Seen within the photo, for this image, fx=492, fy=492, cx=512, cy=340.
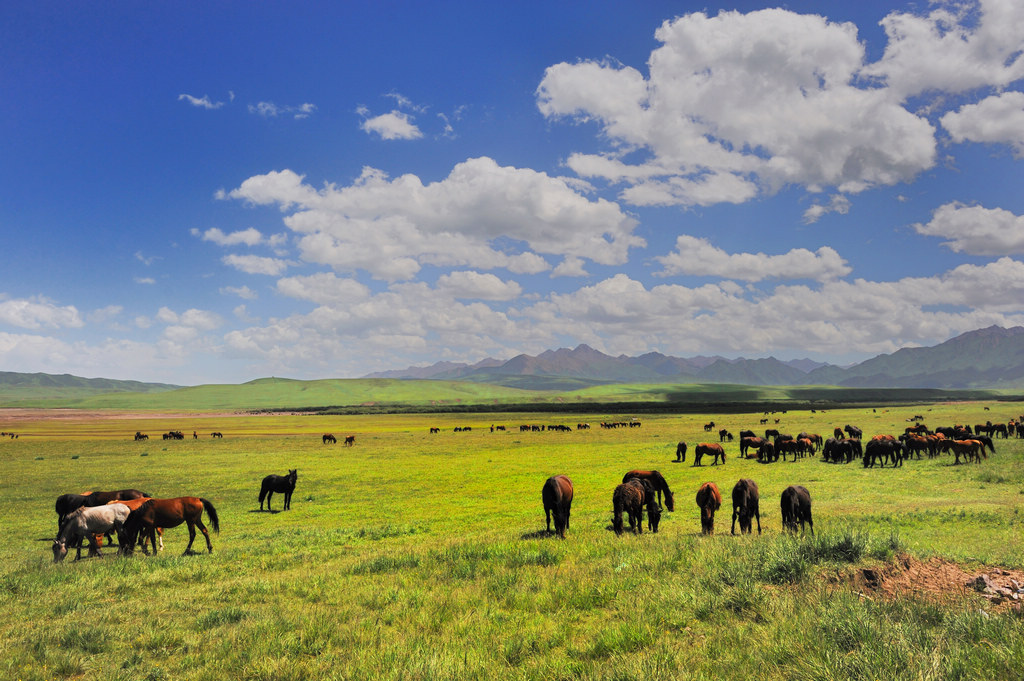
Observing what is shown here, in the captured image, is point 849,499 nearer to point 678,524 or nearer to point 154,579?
point 678,524

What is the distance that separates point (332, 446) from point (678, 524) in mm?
53220

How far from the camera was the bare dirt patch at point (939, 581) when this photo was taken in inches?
326

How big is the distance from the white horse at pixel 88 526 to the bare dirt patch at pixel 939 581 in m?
21.6

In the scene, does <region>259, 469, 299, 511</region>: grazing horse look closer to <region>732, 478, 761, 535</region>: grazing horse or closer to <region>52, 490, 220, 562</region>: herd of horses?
<region>52, 490, 220, 562</region>: herd of horses

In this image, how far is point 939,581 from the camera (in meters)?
9.20

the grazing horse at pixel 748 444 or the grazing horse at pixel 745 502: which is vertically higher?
the grazing horse at pixel 745 502

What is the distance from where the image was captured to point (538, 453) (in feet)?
170

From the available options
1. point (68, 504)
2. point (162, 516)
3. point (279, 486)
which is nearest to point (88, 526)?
point (162, 516)

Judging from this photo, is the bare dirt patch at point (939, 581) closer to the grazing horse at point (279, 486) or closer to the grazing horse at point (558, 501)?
the grazing horse at point (558, 501)

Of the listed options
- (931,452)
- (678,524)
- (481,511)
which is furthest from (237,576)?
(931,452)

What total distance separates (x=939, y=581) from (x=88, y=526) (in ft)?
76.8

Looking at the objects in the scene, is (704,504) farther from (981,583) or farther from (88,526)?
(88,526)

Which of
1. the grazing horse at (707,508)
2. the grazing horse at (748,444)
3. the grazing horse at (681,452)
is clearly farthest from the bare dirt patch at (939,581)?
the grazing horse at (748,444)

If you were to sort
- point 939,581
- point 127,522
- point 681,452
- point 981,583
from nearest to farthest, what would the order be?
point 981,583 → point 939,581 → point 127,522 → point 681,452
